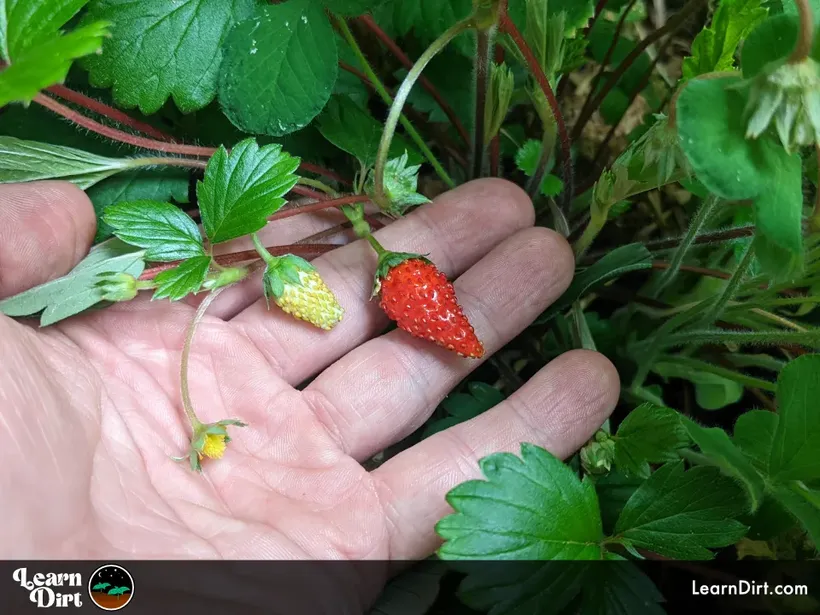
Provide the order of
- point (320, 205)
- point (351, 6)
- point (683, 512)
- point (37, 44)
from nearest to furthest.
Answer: point (37, 44)
point (683, 512)
point (351, 6)
point (320, 205)

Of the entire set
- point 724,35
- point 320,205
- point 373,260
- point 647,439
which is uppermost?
point 724,35

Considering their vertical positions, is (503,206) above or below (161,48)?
below

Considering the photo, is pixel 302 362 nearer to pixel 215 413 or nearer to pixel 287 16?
pixel 215 413

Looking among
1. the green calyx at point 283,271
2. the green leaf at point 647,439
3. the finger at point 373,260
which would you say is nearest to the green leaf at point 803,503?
the green leaf at point 647,439

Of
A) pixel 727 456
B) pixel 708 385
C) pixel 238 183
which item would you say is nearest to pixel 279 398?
pixel 238 183

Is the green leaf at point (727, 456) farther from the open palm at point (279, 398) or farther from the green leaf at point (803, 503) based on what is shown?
the open palm at point (279, 398)

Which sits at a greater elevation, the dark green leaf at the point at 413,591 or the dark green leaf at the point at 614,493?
the dark green leaf at the point at 614,493

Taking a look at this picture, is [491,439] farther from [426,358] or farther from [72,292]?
[72,292]

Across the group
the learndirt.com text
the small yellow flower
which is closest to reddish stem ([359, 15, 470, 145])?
the small yellow flower
